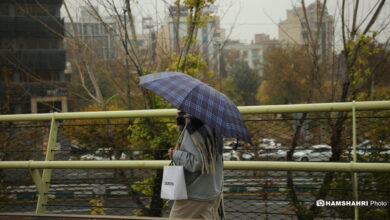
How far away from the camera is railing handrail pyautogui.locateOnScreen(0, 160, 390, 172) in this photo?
268 cm

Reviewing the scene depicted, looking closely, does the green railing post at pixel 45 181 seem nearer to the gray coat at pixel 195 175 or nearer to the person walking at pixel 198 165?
the person walking at pixel 198 165

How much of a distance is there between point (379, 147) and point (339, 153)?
1.27ft

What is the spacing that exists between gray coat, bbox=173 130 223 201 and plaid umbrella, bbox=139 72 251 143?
0.23 meters

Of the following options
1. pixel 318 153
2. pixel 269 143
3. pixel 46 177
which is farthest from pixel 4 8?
pixel 318 153

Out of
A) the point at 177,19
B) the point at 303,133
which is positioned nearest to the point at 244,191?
the point at 303,133

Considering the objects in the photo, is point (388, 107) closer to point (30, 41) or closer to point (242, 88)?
point (30, 41)

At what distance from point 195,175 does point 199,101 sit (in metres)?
0.53

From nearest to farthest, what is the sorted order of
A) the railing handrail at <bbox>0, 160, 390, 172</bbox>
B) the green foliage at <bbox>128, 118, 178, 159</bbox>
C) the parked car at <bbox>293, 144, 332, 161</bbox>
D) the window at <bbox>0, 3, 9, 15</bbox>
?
the railing handrail at <bbox>0, 160, 390, 172</bbox>, the parked car at <bbox>293, 144, 332, 161</bbox>, the green foliage at <bbox>128, 118, 178, 159</bbox>, the window at <bbox>0, 3, 9, 15</bbox>

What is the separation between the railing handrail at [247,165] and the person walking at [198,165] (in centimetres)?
32

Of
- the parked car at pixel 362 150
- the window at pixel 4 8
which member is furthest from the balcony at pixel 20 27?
the parked car at pixel 362 150

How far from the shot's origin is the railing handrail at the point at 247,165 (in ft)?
8.78

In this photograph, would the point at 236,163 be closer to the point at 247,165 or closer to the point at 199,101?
the point at 247,165

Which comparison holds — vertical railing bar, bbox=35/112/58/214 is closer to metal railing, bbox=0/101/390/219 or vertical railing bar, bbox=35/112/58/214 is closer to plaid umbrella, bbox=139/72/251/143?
metal railing, bbox=0/101/390/219

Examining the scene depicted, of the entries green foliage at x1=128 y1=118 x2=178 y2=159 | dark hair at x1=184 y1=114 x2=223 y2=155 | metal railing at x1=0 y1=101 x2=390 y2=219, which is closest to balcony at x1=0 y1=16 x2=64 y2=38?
green foliage at x1=128 y1=118 x2=178 y2=159
